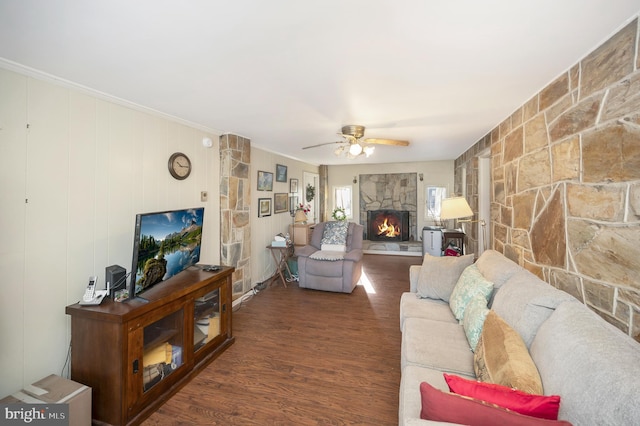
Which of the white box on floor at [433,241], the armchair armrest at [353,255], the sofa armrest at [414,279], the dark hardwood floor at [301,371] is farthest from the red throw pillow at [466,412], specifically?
the white box on floor at [433,241]

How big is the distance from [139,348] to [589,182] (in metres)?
3.05

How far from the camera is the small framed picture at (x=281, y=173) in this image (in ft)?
17.3

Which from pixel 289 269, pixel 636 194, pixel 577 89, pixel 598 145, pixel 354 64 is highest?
pixel 354 64

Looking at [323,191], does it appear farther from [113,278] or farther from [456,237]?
[113,278]

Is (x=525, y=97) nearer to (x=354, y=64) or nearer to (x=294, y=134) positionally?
(x=354, y=64)

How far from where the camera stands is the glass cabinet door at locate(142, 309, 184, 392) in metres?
1.96

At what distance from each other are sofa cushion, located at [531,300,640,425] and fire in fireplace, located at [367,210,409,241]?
606cm

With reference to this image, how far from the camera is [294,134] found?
12.1 ft

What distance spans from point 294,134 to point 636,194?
3175mm

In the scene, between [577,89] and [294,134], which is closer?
[577,89]

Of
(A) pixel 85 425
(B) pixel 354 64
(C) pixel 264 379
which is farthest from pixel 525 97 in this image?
(A) pixel 85 425

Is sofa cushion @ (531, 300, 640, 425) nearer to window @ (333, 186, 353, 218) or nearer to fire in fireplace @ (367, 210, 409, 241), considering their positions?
fire in fireplace @ (367, 210, 409, 241)

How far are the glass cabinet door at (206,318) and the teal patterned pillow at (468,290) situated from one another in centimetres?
217

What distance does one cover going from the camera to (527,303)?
159cm
